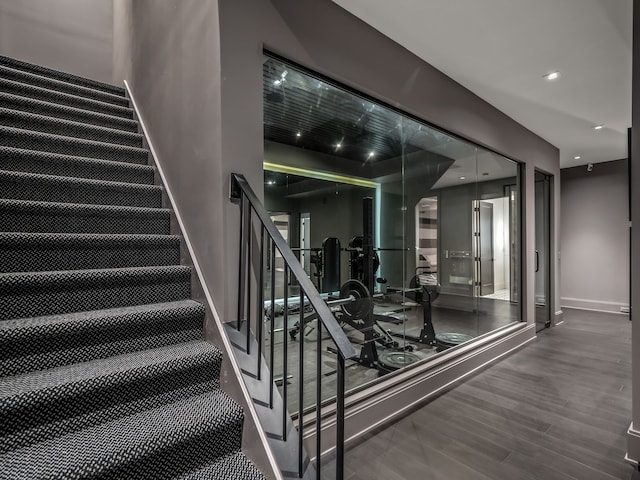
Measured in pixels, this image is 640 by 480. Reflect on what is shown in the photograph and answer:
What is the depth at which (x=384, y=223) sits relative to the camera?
343 cm

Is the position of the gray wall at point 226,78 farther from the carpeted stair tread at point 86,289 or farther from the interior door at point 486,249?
the interior door at point 486,249

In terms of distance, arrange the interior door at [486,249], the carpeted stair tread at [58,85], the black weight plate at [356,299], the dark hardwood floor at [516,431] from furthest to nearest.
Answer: the interior door at [486,249] < the black weight plate at [356,299] < the carpeted stair tread at [58,85] < the dark hardwood floor at [516,431]

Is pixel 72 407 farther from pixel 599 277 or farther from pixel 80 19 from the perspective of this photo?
pixel 599 277

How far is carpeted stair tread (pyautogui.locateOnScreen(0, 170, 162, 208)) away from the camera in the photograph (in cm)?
190

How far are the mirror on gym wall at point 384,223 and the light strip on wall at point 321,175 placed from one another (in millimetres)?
13

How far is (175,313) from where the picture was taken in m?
1.67

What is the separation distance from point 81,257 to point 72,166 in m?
0.80

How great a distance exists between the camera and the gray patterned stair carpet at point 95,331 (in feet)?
3.80

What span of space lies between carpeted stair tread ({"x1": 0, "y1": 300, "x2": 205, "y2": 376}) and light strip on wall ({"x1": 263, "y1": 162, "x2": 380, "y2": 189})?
1220 millimetres

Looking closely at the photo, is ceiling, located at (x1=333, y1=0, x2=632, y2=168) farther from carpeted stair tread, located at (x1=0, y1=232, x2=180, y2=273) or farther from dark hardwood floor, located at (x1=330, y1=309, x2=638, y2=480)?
dark hardwood floor, located at (x1=330, y1=309, x2=638, y2=480)

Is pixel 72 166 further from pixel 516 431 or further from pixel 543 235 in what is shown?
pixel 543 235

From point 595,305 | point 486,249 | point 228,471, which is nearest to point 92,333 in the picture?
point 228,471

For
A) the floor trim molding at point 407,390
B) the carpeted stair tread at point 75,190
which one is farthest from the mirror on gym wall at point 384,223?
the carpeted stair tread at point 75,190

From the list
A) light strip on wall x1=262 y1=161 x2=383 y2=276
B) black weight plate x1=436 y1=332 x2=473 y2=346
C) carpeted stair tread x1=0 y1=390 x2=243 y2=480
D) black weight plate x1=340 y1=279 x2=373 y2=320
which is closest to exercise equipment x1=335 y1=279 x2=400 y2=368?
black weight plate x1=340 y1=279 x2=373 y2=320
